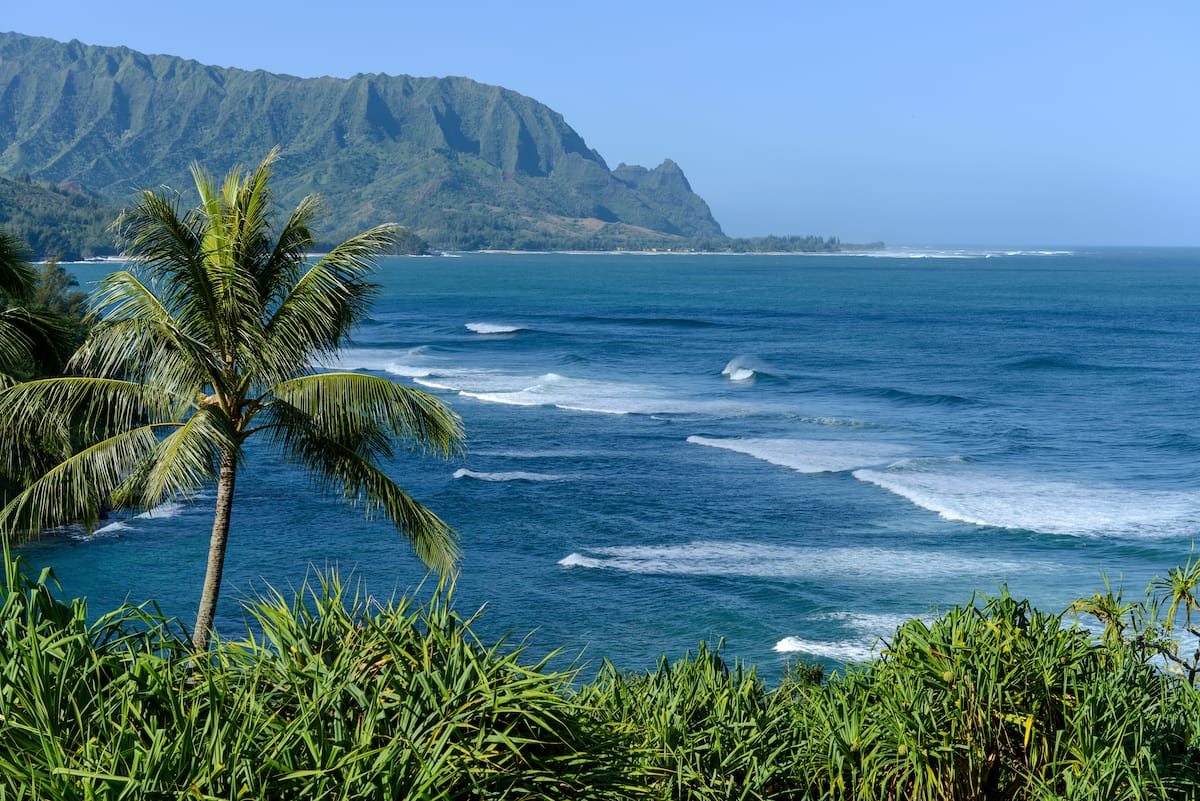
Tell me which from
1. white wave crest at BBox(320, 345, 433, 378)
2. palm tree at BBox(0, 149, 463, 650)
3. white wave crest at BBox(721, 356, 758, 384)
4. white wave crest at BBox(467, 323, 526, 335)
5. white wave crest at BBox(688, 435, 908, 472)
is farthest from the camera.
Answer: white wave crest at BBox(467, 323, 526, 335)

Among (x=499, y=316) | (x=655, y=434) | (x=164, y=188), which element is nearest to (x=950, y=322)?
(x=499, y=316)

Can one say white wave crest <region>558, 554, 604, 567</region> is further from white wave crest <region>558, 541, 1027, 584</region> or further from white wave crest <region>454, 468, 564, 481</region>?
white wave crest <region>454, 468, 564, 481</region>

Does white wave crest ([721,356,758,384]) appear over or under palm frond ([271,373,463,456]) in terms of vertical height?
under

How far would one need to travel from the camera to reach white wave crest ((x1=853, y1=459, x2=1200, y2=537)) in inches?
1204

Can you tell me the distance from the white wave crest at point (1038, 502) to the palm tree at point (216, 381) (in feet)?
73.0

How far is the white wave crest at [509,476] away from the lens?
120ft

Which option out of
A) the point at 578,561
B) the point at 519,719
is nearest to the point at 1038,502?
the point at 578,561

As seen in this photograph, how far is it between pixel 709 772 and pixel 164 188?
9390 mm

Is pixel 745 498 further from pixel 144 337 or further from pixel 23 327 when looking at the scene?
pixel 144 337

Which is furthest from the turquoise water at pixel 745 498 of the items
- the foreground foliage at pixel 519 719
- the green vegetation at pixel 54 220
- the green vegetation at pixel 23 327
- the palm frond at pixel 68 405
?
the green vegetation at pixel 54 220

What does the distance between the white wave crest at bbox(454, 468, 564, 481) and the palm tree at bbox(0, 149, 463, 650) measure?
74.9 ft

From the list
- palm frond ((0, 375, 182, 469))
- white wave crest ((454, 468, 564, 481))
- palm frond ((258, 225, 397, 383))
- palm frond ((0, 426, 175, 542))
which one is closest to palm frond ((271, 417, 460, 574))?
palm frond ((258, 225, 397, 383))

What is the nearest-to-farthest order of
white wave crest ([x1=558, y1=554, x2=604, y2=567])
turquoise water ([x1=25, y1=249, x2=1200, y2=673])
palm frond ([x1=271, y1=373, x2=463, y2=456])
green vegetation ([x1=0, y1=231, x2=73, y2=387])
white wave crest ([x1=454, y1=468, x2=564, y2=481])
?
palm frond ([x1=271, y1=373, x2=463, y2=456])
green vegetation ([x1=0, y1=231, x2=73, y2=387])
turquoise water ([x1=25, y1=249, x2=1200, y2=673])
white wave crest ([x1=558, y1=554, x2=604, y2=567])
white wave crest ([x1=454, y1=468, x2=564, y2=481])

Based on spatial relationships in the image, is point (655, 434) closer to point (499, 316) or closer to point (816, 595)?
point (816, 595)
